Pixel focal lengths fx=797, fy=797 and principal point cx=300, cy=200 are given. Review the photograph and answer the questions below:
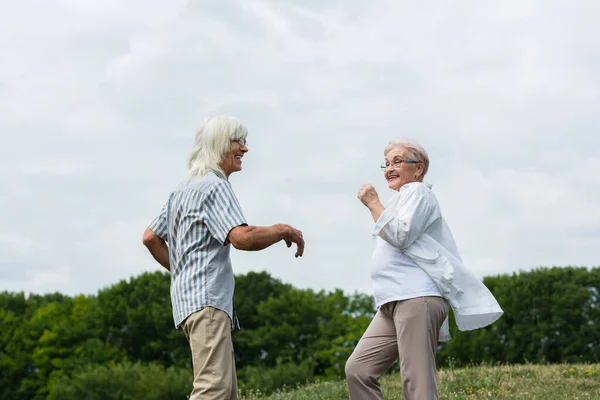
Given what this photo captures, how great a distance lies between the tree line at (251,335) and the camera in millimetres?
18578

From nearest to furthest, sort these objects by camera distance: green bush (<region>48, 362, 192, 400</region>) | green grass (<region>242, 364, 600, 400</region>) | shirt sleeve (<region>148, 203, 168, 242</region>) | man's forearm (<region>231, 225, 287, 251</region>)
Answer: man's forearm (<region>231, 225, 287, 251</region>)
shirt sleeve (<region>148, 203, 168, 242</region>)
green grass (<region>242, 364, 600, 400</region>)
green bush (<region>48, 362, 192, 400</region>)

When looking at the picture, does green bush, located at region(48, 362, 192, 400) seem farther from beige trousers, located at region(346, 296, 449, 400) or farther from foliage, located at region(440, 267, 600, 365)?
beige trousers, located at region(346, 296, 449, 400)

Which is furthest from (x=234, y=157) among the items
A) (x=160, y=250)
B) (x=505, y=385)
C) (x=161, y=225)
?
(x=505, y=385)

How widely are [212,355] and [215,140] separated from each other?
1422mm

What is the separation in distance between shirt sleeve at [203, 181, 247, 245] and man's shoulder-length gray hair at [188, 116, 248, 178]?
8.3 inches

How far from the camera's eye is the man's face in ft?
17.6

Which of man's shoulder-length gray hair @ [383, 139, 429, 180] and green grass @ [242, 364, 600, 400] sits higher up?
man's shoulder-length gray hair @ [383, 139, 429, 180]

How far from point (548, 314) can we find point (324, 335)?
7139 mm

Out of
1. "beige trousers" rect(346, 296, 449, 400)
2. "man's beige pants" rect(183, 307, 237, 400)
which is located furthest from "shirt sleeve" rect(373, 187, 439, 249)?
"man's beige pants" rect(183, 307, 237, 400)

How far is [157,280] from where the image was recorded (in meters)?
25.4

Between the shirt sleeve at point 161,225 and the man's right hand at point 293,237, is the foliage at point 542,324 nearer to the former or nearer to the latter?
the shirt sleeve at point 161,225

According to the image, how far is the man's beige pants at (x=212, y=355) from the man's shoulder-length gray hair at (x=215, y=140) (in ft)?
3.13

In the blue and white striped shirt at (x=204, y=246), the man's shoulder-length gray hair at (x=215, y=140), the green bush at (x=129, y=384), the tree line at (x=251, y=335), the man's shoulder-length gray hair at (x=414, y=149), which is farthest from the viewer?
the green bush at (x=129, y=384)

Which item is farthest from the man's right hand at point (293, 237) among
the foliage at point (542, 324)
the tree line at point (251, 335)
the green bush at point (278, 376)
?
the green bush at point (278, 376)
